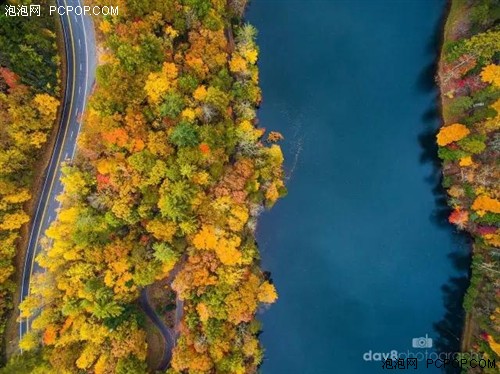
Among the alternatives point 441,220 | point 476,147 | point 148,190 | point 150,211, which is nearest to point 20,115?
point 148,190

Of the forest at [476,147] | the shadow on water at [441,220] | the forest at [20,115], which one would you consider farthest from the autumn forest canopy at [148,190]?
the shadow on water at [441,220]

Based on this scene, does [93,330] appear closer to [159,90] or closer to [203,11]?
[159,90]

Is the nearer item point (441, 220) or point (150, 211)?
point (150, 211)

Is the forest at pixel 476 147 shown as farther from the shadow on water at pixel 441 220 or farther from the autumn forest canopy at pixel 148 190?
the shadow on water at pixel 441 220

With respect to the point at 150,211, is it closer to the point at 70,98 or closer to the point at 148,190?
the point at 148,190

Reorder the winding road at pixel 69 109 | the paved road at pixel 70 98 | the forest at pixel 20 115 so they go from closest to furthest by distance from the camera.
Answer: the forest at pixel 20 115 → the winding road at pixel 69 109 → the paved road at pixel 70 98

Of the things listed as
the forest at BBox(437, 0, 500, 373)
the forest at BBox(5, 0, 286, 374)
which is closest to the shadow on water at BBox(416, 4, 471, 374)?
the forest at BBox(437, 0, 500, 373)
